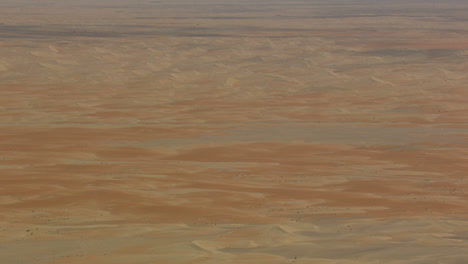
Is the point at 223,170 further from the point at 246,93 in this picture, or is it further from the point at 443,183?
the point at 246,93

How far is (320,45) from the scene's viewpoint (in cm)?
4906

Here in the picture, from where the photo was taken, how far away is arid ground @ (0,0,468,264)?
34.6 ft

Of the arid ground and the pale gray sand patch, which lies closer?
the arid ground

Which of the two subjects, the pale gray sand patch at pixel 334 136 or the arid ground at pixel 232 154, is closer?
the arid ground at pixel 232 154

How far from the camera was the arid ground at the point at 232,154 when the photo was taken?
1054 centimetres

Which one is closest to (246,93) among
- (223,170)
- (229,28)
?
(223,170)

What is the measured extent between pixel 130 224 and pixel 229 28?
166 feet

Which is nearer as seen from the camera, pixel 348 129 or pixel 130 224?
pixel 130 224

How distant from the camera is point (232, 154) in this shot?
1927cm

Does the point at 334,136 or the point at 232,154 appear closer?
the point at 232,154

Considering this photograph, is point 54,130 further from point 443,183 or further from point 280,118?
point 443,183

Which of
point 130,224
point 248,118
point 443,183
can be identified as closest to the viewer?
point 130,224

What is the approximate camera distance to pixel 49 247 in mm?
10180

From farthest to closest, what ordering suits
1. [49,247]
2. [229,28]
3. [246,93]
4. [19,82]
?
[229,28] < [19,82] < [246,93] < [49,247]
